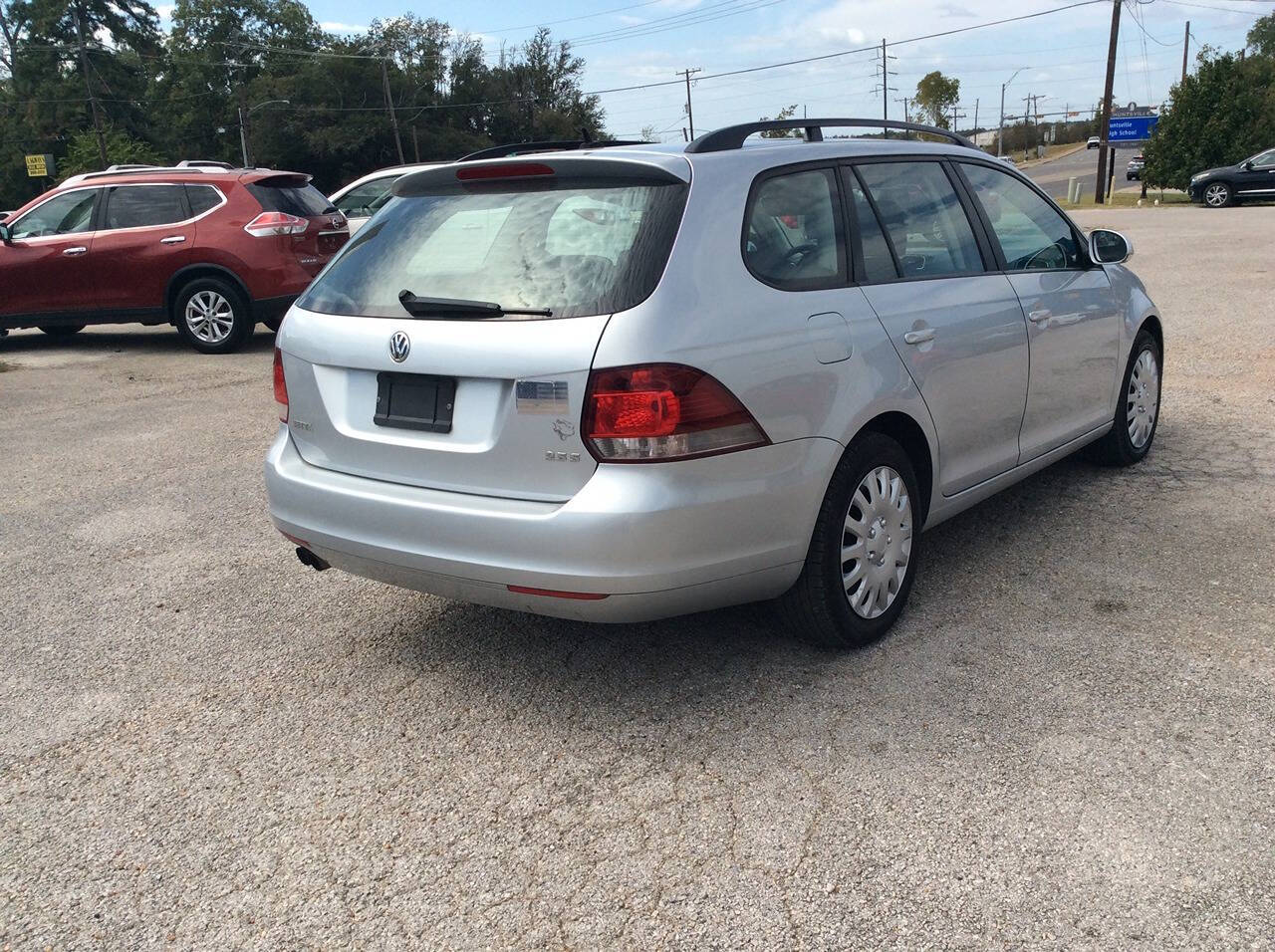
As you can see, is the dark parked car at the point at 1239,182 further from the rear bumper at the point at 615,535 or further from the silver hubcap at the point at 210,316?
the rear bumper at the point at 615,535

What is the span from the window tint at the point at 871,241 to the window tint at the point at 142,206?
30.6 ft

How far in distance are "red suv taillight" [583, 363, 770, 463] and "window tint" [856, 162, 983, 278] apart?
132cm

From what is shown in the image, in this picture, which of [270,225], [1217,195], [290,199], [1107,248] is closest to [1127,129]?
[1217,195]

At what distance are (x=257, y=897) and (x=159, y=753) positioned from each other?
0.90 metres

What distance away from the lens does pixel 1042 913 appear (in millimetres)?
2549

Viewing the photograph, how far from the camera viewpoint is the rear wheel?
31797 millimetres

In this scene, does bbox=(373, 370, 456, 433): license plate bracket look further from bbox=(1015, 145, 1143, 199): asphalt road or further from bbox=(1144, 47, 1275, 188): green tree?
bbox=(1144, 47, 1275, 188): green tree

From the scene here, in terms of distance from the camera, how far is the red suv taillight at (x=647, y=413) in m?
3.14

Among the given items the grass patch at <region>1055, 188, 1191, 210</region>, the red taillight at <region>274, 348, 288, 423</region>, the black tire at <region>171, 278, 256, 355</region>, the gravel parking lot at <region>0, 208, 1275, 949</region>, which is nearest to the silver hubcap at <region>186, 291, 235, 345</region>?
the black tire at <region>171, 278, 256, 355</region>

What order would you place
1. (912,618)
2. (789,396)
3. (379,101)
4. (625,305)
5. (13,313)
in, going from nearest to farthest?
(625,305) → (789,396) → (912,618) → (13,313) → (379,101)

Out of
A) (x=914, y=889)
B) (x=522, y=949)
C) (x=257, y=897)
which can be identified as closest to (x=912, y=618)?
(x=914, y=889)

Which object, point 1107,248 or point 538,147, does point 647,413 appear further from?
point 1107,248

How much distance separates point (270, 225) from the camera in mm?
11453

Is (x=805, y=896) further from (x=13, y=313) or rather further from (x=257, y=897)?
(x=13, y=313)
